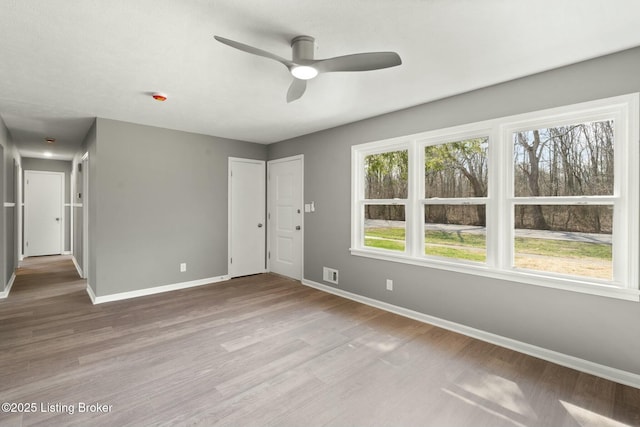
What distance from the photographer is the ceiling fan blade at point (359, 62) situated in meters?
1.87

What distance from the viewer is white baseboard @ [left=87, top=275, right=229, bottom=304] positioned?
3.92 metres

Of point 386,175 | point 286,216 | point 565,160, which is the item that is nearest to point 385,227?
point 386,175

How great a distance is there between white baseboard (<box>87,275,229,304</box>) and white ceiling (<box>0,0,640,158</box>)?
2393mm

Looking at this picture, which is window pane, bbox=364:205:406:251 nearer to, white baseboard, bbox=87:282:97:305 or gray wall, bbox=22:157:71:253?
white baseboard, bbox=87:282:97:305

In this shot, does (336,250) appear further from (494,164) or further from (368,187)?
(494,164)

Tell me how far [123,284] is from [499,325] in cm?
456

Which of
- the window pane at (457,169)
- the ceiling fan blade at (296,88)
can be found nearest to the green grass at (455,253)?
the window pane at (457,169)

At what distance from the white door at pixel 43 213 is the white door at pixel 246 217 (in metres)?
5.35

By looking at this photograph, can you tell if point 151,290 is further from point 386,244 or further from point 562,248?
point 562,248

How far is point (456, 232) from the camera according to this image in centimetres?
320

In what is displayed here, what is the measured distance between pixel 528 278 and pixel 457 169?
1.24 metres

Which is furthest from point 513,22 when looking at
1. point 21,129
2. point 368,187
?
point 21,129

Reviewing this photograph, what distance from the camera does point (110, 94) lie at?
3.05 meters

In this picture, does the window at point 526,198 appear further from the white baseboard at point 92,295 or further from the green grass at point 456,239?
the white baseboard at point 92,295
